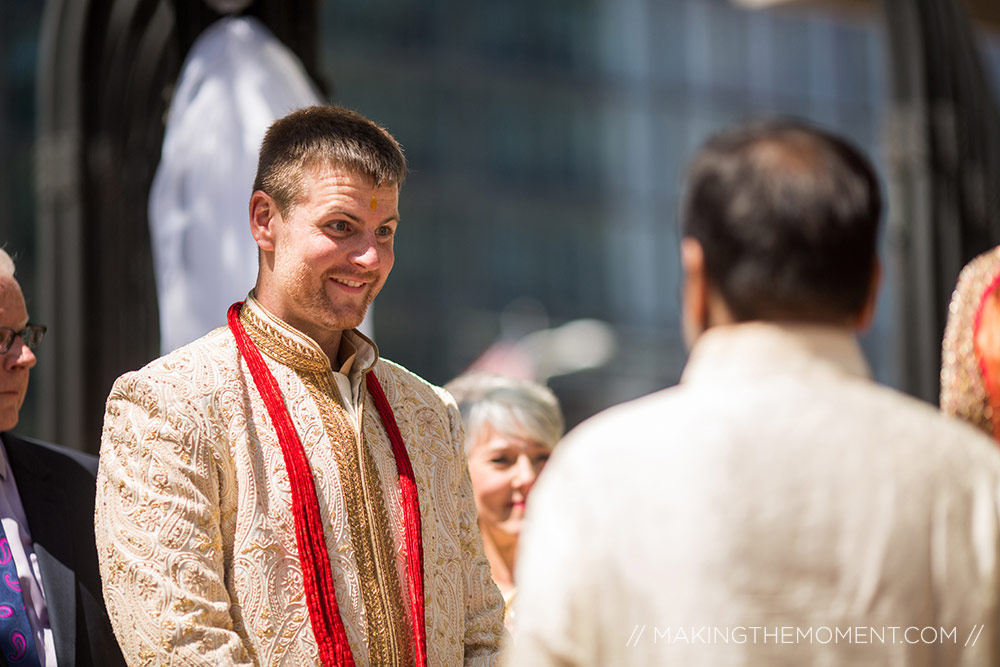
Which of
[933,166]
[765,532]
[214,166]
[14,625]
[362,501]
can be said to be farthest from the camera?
[933,166]

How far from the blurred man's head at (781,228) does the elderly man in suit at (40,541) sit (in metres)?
1.84

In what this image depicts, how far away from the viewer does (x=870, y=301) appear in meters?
1.93

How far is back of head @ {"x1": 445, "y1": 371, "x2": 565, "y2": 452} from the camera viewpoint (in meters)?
4.38

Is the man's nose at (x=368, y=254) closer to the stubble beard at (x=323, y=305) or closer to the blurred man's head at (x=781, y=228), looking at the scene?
the stubble beard at (x=323, y=305)

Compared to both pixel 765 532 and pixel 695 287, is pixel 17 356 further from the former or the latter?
pixel 765 532

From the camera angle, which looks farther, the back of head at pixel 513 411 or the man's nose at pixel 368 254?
the back of head at pixel 513 411

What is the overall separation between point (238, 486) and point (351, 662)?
1.26 ft

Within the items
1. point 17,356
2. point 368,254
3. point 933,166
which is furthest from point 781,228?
point 933,166

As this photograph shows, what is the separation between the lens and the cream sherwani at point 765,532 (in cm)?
179

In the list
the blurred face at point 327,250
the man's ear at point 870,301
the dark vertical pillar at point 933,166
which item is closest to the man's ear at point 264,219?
the blurred face at point 327,250

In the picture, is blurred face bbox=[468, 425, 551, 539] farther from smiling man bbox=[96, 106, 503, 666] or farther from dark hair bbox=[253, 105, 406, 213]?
dark hair bbox=[253, 105, 406, 213]

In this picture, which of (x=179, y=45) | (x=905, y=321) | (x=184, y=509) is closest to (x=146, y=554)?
(x=184, y=509)

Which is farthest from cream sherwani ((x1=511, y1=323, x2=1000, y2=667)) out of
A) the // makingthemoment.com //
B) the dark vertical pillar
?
the dark vertical pillar

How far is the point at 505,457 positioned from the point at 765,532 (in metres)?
2.60
